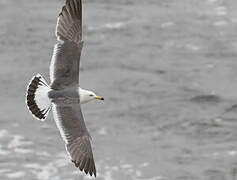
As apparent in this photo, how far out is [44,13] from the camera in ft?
63.4

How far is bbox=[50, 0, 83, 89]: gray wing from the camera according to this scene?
1023 cm

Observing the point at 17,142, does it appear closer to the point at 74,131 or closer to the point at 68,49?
the point at 74,131

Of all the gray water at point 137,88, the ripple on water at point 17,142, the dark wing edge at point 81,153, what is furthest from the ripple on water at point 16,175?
the dark wing edge at point 81,153

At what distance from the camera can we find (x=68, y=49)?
10320 millimetres

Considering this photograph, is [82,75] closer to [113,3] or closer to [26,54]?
[26,54]

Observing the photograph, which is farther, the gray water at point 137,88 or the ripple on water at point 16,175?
the gray water at point 137,88

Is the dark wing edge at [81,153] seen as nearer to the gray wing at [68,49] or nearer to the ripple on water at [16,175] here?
the gray wing at [68,49]

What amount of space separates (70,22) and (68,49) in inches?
15.5

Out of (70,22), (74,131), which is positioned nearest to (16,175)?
(74,131)

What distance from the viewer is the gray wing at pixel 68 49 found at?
33.6 feet

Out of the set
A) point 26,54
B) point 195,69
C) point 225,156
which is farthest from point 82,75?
point 225,156

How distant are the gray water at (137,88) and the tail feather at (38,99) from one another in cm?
441

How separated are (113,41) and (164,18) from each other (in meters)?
1.91

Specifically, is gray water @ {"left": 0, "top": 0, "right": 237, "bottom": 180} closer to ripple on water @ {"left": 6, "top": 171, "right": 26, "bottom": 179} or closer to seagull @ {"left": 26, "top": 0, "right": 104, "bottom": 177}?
ripple on water @ {"left": 6, "top": 171, "right": 26, "bottom": 179}
